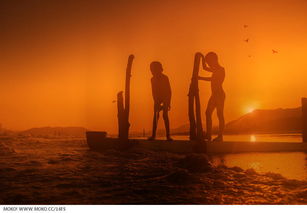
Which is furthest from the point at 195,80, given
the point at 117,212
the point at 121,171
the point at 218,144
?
the point at 117,212

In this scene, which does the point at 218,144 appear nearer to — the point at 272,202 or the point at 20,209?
the point at 272,202

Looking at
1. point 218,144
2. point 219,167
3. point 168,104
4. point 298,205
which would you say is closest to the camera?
point 298,205

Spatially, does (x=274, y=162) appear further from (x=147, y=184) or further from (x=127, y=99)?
(x=127, y=99)

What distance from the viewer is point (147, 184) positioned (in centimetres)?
660

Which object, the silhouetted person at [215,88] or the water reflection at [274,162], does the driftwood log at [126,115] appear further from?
the water reflection at [274,162]

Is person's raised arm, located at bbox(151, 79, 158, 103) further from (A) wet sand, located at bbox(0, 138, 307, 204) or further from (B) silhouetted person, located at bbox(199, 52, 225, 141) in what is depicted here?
(A) wet sand, located at bbox(0, 138, 307, 204)

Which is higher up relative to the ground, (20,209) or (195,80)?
(195,80)

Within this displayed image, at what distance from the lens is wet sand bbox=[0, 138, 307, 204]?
5.68 meters

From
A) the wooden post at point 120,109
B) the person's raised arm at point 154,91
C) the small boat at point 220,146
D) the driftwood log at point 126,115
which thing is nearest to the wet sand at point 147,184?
the small boat at point 220,146

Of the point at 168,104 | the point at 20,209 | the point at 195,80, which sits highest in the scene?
the point at 195,80

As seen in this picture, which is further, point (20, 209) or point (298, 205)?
point (20, 209)

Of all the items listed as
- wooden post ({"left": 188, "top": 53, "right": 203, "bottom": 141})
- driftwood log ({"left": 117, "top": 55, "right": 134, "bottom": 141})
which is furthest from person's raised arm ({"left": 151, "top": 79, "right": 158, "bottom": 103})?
driftwood log ({"left": 117, "top": 55, "right": 134, "bottom": 141})

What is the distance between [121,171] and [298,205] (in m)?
3.95

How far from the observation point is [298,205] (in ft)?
17.6
